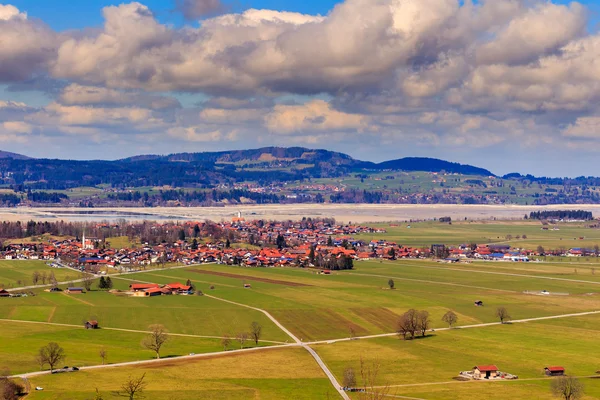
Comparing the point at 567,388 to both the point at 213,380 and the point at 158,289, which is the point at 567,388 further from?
the point at 158,289

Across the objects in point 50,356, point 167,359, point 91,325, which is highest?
point 50,356

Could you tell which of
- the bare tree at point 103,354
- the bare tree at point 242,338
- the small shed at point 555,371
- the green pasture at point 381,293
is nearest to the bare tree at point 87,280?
the green pasture at point 381,293

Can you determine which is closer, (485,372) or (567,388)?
(567,388)

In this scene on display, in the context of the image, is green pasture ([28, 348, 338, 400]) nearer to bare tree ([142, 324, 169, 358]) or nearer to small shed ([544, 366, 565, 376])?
bare tree ([142, 324, 169, 358])

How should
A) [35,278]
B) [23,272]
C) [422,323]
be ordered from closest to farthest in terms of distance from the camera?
[422,323], [35,278], [23,272]

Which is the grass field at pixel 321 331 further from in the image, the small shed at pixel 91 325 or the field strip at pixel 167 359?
the field strip at pixel 167 359

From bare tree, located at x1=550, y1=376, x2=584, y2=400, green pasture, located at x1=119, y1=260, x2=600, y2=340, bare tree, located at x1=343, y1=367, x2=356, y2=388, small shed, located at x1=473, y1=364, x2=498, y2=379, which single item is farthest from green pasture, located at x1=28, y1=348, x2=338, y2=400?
bare tree, located at x1=550, y1=376, x2=584, y2=400

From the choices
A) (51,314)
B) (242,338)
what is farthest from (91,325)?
(242,338)
